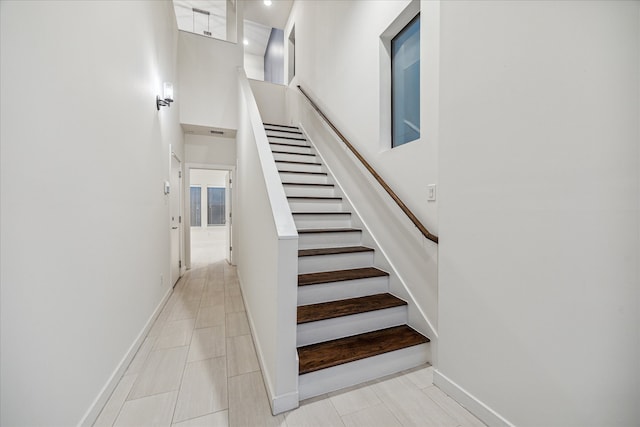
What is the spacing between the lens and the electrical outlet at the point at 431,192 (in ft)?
6.19

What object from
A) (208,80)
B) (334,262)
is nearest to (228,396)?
(334,262)

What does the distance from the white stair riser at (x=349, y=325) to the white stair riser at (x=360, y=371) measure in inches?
9.7

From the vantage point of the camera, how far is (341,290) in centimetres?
218

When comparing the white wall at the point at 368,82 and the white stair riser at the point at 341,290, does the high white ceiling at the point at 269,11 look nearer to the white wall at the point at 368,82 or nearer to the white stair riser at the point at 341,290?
the white wall at the point at 368,82

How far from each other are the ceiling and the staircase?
505 cm

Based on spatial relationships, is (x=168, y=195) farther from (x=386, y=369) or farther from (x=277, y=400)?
(x=386, y=369)

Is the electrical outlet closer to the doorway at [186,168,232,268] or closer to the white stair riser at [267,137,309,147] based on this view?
the white stair riser at [267,137,309,147]

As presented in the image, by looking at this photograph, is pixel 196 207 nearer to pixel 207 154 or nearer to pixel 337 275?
pixel 207 154

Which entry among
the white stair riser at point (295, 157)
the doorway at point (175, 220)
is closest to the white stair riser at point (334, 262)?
the white stair riser at point (295, 157)

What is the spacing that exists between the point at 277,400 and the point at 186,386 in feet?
2.14

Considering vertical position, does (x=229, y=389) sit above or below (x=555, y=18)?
below

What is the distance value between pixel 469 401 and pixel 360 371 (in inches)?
24.8

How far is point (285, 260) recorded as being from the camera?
139 cm

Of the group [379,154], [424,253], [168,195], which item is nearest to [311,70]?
[379,154]
